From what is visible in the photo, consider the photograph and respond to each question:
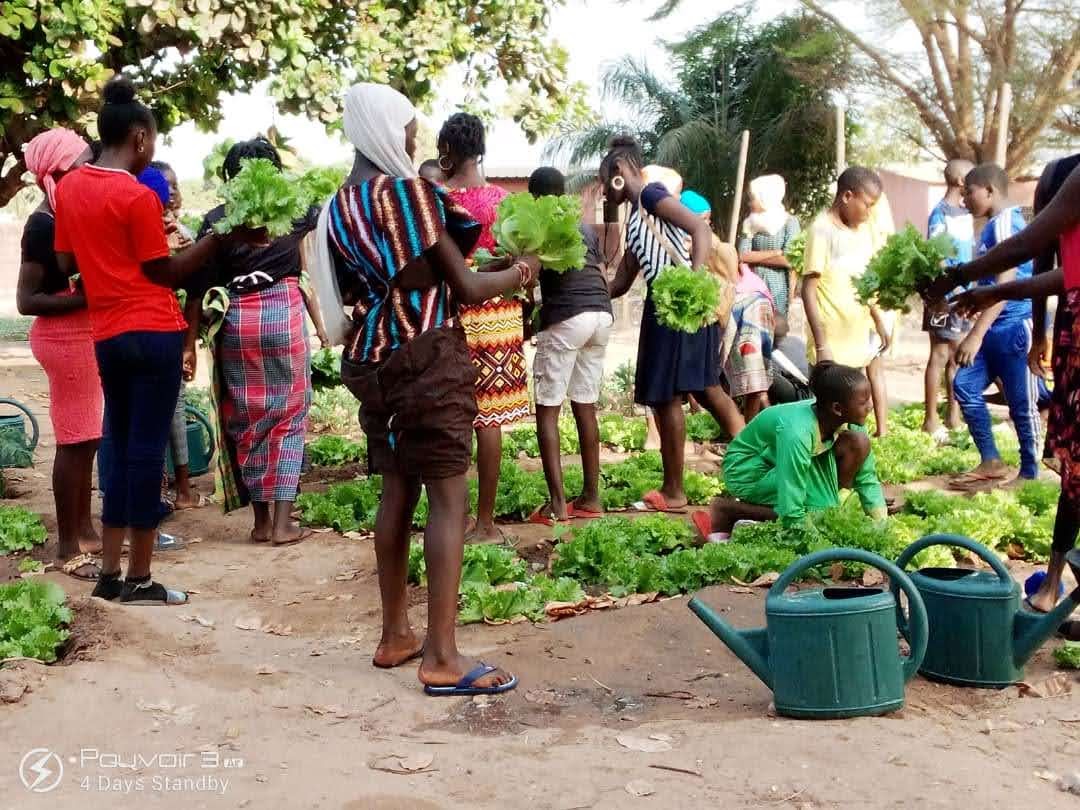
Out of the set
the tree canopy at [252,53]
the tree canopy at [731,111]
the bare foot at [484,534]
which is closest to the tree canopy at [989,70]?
the tree canopy at [731,111]

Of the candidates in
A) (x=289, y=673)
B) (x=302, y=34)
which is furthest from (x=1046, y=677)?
(x=302, y=34)

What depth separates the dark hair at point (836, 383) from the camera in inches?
216

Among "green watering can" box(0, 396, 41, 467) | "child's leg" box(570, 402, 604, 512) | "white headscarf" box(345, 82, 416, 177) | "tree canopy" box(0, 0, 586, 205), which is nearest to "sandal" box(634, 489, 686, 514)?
"child's leg" box(570, 402, 604, 512)

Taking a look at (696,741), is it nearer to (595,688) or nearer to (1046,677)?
(595,688)

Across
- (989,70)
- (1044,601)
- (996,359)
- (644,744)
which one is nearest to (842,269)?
(996,359)

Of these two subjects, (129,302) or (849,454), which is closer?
(129,302)

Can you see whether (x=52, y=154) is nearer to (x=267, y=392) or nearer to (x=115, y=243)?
(x=115, y=243)

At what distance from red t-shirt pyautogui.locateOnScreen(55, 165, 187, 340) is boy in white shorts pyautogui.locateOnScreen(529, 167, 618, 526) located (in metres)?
2.36

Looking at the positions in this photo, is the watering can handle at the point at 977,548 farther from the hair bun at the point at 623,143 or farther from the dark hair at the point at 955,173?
the dark hair at the point at 955,173

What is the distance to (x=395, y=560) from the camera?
14.9ft

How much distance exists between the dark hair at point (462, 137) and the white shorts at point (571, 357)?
1.26m

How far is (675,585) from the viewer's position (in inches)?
215

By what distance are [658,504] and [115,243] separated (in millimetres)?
3538

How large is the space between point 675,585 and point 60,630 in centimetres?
268
